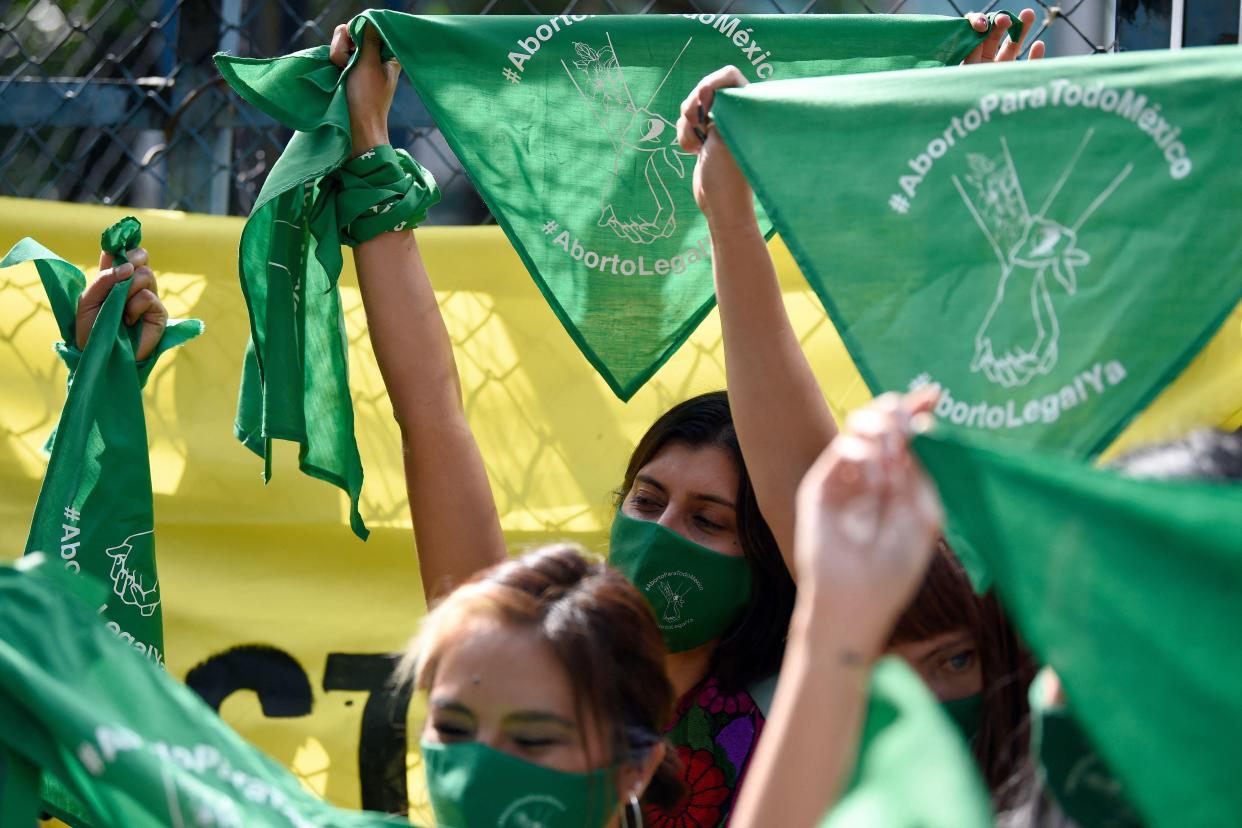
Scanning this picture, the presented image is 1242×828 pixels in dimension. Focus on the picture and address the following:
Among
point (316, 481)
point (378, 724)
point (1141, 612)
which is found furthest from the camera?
point (316, 481)

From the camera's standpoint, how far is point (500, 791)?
1351mm

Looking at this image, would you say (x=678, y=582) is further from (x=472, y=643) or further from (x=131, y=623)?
(x=131, y=623)

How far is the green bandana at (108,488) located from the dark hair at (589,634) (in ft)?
1.28

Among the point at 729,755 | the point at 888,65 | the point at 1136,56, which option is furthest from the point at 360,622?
the point at 1136,56

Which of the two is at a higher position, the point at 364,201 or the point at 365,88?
the point at 365,88

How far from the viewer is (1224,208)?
1.29 meters

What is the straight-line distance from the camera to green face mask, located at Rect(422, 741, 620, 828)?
1.35 metres

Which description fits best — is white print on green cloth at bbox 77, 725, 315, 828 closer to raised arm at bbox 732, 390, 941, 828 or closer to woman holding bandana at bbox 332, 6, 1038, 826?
raised arm at bbox 732, 390, 941, 828

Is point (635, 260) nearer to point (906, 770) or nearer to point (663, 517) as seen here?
point (663, 517)

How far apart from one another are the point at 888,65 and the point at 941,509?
3.03 feet

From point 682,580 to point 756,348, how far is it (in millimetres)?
381

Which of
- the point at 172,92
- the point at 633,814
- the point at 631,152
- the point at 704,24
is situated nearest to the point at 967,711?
the point at 633,814

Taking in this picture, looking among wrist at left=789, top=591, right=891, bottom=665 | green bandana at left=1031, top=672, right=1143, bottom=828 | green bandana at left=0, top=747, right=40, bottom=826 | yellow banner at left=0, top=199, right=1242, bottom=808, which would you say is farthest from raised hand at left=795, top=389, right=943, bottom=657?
yellow banner at left=0, top=199, right=1242, bottom=808

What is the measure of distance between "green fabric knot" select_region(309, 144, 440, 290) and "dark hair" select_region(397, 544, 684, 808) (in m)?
0.48
